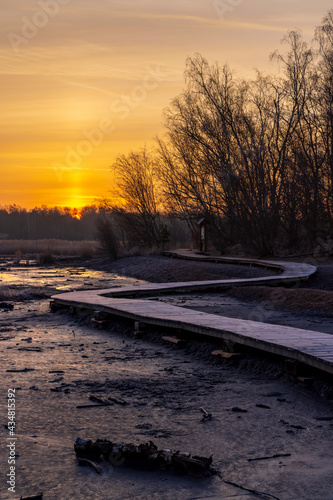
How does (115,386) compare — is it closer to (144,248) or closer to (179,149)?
(179,149)

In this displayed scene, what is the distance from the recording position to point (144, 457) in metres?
4.90

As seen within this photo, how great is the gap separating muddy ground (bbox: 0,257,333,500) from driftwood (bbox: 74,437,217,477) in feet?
0.32

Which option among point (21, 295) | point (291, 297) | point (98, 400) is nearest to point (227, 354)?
point (98, 400)

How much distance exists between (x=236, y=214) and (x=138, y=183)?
10.4m

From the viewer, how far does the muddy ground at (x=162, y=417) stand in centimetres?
449

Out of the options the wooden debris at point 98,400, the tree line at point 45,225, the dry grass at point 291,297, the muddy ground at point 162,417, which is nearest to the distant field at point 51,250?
the dry grass at point 291,297

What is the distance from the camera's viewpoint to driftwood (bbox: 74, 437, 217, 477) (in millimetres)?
4699

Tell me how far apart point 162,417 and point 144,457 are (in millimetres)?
1227

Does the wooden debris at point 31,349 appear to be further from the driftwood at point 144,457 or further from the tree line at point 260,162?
the tree line at point 260,162

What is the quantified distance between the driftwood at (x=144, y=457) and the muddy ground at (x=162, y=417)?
10cm

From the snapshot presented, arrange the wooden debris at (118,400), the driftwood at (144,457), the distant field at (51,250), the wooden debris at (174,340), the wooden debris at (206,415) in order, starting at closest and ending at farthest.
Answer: the driftwood at (144,457), the wooden debris at (206,415), the wooden debris at (118,400), the wooden debris at (174,340), the distant field at (51,250)

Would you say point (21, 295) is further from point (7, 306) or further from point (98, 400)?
point (98, 400)

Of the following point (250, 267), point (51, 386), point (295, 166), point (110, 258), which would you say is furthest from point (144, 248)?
point (51, 386)

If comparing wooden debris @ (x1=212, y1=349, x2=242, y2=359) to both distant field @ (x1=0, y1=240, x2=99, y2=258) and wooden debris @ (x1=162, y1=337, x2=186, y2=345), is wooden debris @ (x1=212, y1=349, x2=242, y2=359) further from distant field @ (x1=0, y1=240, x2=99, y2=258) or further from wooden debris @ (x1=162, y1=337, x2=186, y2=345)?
distant field @ (x1=0, y1=240, x2=99, y2=258)
